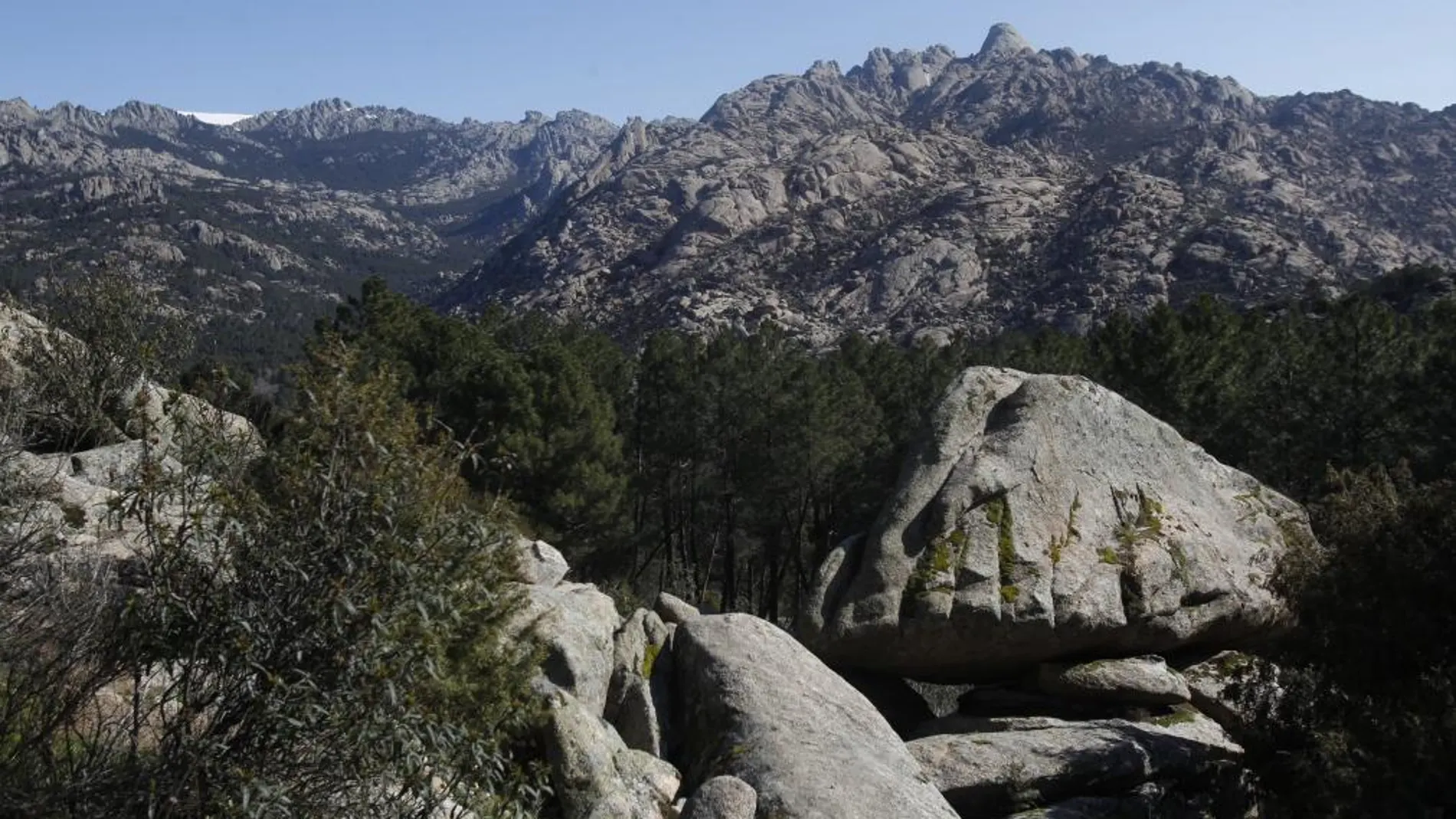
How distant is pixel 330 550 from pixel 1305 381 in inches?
1494

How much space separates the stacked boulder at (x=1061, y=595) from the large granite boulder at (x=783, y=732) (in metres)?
2.11

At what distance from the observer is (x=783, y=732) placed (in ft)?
55.4

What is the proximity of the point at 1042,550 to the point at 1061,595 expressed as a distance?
111cm

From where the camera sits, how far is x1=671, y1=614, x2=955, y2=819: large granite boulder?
15234 mm

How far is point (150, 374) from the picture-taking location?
14258 mm

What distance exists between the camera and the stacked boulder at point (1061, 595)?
787 inches

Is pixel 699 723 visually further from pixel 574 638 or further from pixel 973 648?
pixel 973 648

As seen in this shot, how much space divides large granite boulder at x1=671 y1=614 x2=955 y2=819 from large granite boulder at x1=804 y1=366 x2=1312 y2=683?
2.64 m

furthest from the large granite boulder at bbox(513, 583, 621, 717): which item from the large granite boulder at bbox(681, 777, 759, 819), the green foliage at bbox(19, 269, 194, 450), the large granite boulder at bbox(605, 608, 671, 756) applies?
the green foliage at bbox(19, 269, 194, 450)

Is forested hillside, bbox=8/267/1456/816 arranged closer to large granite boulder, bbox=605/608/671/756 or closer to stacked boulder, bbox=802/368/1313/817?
stacked boulder, bbox=802/368/1313/817

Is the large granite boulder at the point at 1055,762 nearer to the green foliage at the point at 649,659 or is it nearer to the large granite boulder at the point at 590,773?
the green foliage at the point at 649,659

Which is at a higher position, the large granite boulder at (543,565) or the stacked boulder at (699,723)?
the large granite boulder at (543,565)

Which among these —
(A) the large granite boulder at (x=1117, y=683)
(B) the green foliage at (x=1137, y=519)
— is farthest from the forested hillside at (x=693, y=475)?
(B) the green foliage at (x=1137, y=519)

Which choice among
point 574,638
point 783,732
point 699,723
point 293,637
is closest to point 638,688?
point 699,723
